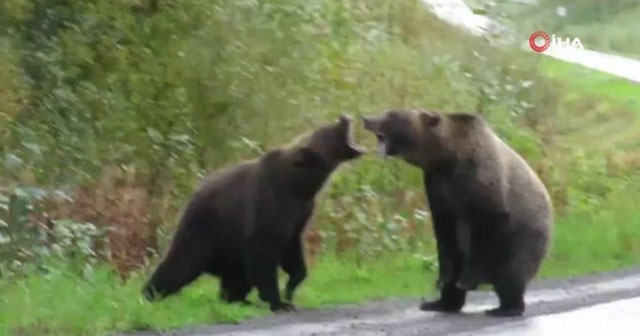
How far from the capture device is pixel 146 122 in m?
15.9

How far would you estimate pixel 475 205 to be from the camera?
11477 millimetres

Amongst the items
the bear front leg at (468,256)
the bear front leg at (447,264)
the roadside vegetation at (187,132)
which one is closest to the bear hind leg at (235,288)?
the roadside vegetation at (187,132)

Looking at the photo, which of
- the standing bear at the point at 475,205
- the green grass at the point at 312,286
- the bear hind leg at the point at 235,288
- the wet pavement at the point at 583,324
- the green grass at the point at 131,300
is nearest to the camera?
the green grass at the point at 131,300

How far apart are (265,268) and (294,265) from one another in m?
0.49

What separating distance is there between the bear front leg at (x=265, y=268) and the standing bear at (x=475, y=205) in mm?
1254

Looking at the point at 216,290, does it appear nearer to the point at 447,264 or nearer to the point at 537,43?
the point at 447,264

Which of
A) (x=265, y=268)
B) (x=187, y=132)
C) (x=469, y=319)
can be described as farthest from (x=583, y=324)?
(x=187, y=132)

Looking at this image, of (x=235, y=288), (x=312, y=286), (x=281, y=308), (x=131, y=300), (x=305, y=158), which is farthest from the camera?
(x=312, y=286)

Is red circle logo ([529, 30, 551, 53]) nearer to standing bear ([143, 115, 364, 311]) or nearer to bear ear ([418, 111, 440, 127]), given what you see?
bear ear ([418, 111, 440, 127])

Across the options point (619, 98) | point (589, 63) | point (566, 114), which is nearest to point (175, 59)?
point (566, 114)

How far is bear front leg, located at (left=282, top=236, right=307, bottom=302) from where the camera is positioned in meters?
12.0

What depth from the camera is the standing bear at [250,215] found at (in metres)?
11.8

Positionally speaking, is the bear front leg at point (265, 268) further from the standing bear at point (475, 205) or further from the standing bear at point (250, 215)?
the standing bear at point (475, 205)

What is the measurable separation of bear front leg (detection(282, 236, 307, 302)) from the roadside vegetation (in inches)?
14.3
